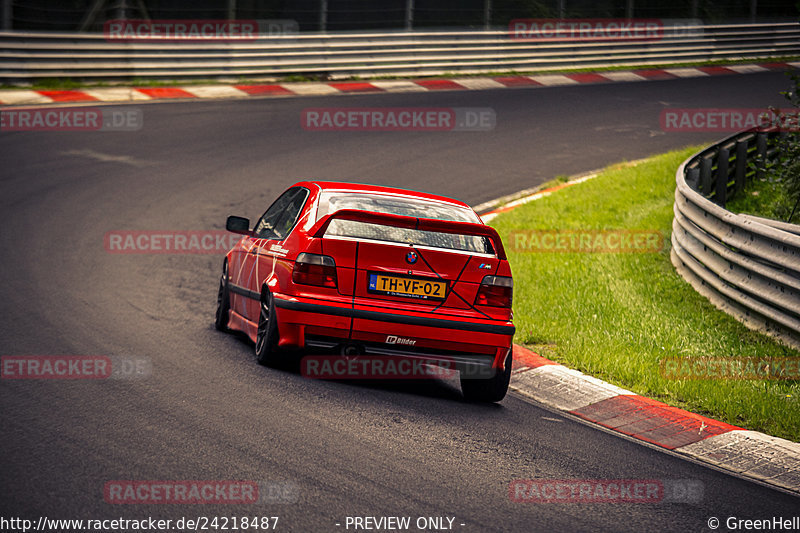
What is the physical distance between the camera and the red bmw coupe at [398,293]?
6.65 m

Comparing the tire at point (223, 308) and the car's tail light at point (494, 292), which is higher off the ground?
the car's tail light at point (494, 292)

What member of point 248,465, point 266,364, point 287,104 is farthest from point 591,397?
point 287,104

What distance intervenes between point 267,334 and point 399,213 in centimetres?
133

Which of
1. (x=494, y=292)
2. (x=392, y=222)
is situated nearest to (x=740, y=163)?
(x=494, y=292)

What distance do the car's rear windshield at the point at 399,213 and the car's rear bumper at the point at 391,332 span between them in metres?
0.53

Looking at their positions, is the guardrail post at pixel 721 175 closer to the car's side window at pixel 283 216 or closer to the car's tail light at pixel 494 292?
the car's side window at pixel 283 216

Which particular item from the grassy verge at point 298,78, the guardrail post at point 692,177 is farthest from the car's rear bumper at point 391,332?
the grassy verge at point 298,78

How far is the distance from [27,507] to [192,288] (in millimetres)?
5937

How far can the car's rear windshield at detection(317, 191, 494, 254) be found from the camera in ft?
22.3

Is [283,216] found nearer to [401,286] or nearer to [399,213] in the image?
[399,213]

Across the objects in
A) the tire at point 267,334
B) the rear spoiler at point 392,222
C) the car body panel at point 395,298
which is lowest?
the tire at point 267,334

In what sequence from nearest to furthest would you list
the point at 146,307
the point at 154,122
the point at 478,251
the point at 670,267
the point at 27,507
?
the point at 27,507
the point at 478,251
the point at 146,307
the point at 670,267
the point at 154,122

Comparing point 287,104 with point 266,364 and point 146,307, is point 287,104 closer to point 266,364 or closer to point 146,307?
point 146,307

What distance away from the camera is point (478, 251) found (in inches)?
273
